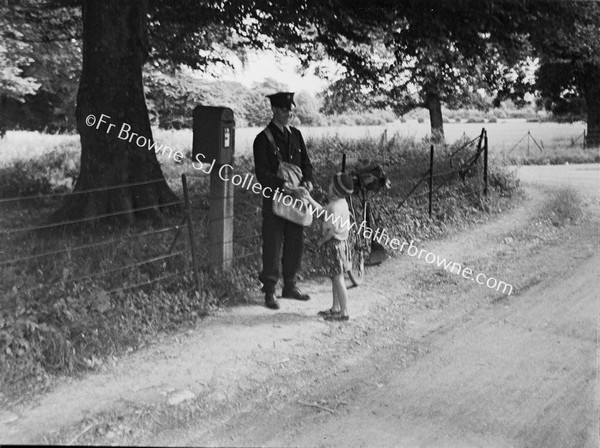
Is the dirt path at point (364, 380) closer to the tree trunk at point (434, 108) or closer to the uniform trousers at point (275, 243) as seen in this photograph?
the uniform trousers at point (275, 243)

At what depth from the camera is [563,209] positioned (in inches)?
531

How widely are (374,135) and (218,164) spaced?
1813cm

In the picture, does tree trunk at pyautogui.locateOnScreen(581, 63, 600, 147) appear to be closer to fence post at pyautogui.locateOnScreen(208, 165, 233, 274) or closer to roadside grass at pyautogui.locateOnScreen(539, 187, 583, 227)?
roadside grass at pyautogui.locateOnScreen(539, 187, 583, 227)

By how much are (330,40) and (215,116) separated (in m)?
7.41

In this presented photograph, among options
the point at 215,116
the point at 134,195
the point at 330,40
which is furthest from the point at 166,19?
the point at 215,116

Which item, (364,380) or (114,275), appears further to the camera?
(114,275)

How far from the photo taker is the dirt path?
4.49 m

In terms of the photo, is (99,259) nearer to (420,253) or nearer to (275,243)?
(275,243)

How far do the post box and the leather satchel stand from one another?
56 centimetres

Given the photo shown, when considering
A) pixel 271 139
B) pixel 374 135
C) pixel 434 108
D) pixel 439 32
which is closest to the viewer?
pixel 271 139

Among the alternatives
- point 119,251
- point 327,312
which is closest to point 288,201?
point 327,312

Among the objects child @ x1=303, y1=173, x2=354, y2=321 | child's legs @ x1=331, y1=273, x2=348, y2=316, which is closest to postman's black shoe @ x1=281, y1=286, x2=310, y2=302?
child's legs @ x1=331, y1=273, x2=348, y2=316

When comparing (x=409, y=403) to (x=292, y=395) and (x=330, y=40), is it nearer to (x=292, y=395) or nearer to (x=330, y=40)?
(x=292, y=395)

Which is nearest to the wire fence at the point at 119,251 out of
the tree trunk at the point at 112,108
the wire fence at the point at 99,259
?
the wire fence at the point at 99,259
